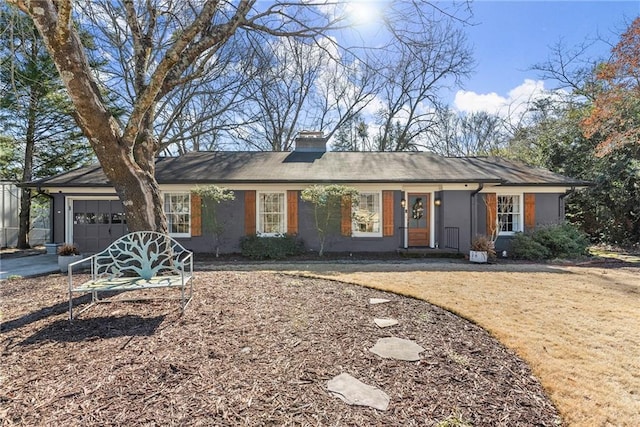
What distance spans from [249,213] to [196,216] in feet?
5.81

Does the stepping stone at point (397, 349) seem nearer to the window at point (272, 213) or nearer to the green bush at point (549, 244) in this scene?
the window at point (272, 213)

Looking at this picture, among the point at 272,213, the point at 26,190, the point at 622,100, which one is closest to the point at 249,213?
the point at 272,213

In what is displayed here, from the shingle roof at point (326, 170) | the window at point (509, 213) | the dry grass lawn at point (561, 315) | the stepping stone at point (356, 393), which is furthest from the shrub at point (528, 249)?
the stepping stone at point (356, 393)

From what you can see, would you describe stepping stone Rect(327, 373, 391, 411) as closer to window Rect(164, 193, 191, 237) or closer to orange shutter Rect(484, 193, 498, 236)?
window Rect(164, 193, 191, 237)

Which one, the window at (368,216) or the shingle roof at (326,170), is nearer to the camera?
the shingle roof at (326,170)

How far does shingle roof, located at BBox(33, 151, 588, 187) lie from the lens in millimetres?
10352

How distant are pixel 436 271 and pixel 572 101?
15706mm

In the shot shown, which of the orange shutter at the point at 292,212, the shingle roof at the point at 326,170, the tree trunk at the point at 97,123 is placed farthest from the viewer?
the orange shutter at the point at 292,212

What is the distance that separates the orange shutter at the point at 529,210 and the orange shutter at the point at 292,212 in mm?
8009

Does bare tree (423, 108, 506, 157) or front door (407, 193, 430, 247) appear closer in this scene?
front door (407, 193, 430, 247)

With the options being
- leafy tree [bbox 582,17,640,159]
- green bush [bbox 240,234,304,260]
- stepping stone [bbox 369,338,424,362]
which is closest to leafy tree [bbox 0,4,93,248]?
green bush [bbox 240,234,304,260]

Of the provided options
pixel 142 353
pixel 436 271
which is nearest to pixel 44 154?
pixel 142 353

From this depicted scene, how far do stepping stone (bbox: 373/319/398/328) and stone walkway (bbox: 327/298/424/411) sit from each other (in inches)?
15.2

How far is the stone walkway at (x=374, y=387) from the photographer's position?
7.55 feet
